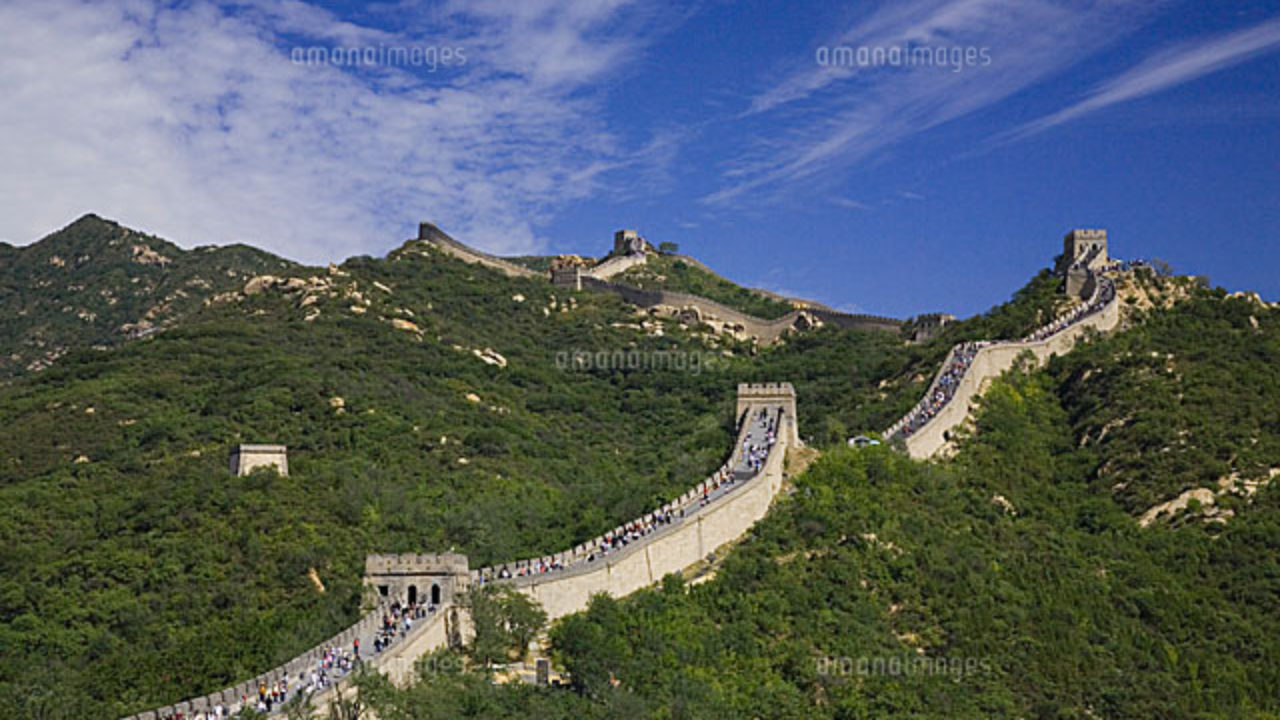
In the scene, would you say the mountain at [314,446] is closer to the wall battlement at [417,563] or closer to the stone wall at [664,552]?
the wall battlement at [417,563]

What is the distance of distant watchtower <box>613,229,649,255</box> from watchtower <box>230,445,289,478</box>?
6237 centimetres

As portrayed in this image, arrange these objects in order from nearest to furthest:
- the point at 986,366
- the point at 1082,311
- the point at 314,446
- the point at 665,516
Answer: the point at 665,516 < the point at 986,366 < the point at 314,446 < the point at 1082,311

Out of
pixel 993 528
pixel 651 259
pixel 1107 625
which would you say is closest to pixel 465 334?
pixel 651 259

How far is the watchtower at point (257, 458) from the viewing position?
6200cm

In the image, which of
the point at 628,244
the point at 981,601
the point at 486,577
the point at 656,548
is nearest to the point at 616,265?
the point at 628,244

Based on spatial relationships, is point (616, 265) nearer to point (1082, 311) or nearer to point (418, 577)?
point (1082, 311)

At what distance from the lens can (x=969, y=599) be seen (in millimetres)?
48656

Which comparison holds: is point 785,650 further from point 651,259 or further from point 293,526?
point 651,259

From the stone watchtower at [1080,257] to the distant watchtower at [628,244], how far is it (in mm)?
45981

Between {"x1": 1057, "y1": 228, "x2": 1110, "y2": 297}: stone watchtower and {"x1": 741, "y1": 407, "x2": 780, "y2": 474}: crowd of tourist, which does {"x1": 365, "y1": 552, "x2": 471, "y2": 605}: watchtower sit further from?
{"x1": 1057, "y1": 228, "x2": 1110, "y2": 297}: stone watchtower

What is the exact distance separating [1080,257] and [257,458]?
39213mm

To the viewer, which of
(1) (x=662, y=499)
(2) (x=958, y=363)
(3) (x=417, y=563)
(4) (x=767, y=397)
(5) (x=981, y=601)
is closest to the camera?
(3) (x=417, y=563)

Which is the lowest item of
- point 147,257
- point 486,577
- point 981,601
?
point 981,601

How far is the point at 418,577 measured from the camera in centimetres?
4291
